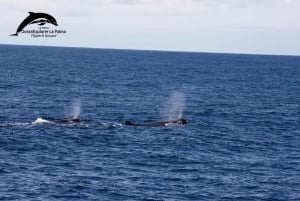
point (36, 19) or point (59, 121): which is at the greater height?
point (36, 19)

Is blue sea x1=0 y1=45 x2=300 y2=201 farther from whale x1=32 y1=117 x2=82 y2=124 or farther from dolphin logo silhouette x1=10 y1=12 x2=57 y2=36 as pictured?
dolphin logo silhouette x1=10 y1=12 x2=57 y2=36

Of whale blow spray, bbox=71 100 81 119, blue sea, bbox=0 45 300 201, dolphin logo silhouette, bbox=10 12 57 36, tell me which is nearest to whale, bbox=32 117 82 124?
blue sea, bbox=0 45 300 201

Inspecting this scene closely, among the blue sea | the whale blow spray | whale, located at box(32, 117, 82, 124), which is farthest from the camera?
the whale blow spray

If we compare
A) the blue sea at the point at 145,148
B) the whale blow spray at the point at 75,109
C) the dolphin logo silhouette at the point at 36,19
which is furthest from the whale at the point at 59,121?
the dolphin logo silhouette at the point at 36,19

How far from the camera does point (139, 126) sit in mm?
93688

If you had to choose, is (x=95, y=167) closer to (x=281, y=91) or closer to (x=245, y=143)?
(x=245, y=143)

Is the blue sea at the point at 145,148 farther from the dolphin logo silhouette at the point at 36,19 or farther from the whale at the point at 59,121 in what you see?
the dolphin logo silhouette at the point at 36,19

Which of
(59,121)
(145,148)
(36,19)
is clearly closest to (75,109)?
(59,121)

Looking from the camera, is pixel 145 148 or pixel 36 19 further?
pixel 36 19

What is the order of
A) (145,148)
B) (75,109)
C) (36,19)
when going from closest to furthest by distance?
(145,148) < (36,19) < (75,109)

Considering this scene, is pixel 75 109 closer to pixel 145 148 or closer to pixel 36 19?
pixel 36 19

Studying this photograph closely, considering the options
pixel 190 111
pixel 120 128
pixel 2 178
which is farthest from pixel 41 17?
pixel 2 178

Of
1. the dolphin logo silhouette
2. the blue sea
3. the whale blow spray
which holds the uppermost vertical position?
the dolphin logo silhouette

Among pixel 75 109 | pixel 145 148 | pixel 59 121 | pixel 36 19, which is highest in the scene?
pixel 36 19
